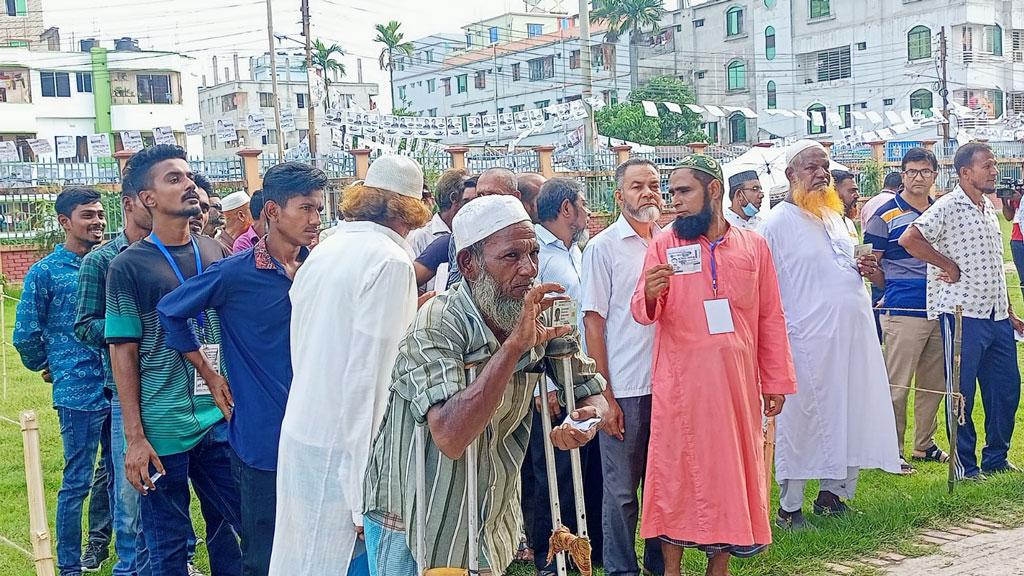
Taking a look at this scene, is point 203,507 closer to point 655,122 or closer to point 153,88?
point 655,122

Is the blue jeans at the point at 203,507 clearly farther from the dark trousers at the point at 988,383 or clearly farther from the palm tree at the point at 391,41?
the palm tree at the point at 391,41

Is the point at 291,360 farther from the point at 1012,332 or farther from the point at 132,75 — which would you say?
the point at 132,75

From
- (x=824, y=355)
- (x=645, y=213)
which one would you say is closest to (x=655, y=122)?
(x=824, y=355)

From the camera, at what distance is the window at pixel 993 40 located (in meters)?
47.8

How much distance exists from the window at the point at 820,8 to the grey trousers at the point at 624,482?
2007 inches

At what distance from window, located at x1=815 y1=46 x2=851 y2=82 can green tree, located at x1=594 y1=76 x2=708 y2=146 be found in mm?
6838

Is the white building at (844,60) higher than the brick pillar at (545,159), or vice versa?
the white building at (844,60)

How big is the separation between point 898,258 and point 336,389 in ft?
17.3

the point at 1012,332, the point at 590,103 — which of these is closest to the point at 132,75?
the point at 590,103

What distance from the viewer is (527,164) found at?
26.7 metres

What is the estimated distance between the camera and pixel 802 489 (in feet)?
18.4

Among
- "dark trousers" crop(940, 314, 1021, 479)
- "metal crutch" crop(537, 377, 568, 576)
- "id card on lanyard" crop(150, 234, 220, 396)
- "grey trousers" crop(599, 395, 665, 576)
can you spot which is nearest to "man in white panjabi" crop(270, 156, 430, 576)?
"metal crutch" crop(537, 377, 568, 576)

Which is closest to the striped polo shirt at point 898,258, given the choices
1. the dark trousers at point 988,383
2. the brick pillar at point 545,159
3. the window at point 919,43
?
the dark trousers at point 988,383

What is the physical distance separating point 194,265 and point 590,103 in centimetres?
2603
